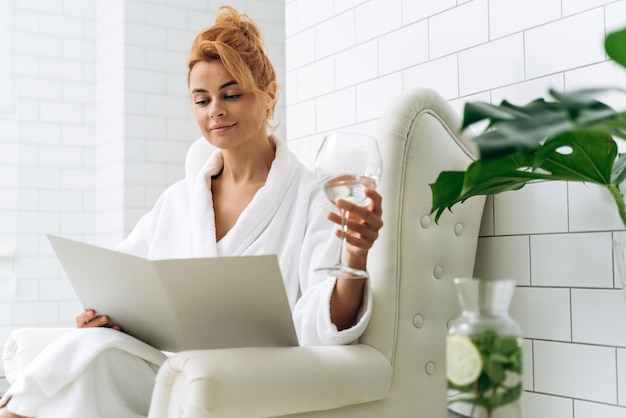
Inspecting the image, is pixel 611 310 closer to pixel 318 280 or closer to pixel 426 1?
pixel 318 280

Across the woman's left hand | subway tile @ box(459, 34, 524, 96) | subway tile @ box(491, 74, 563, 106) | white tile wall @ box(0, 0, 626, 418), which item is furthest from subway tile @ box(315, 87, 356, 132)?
the woman's left hand

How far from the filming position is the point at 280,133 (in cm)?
420

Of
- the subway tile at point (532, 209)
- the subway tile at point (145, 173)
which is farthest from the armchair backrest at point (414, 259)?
the subway tile at point (145, 173)

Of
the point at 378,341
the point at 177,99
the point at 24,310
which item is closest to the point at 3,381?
the point at 24,310

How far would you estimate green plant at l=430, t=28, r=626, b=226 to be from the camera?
33.9 inches

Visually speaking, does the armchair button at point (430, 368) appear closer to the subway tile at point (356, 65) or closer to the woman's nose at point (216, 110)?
the woman's nose at point (216, 110)

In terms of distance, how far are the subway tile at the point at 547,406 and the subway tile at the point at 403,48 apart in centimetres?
91

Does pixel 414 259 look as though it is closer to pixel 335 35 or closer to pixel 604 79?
pixel 604 79

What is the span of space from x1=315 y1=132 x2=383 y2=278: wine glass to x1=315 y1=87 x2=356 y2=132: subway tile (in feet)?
3.35

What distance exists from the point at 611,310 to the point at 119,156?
2766mm

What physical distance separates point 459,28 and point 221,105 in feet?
2.07

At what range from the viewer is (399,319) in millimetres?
1636

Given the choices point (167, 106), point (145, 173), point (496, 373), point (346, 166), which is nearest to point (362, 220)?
point (346, 166)

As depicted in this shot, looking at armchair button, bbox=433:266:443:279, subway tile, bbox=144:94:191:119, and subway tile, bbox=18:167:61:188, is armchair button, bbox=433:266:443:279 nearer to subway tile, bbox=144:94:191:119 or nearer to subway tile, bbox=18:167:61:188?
subway tile, bbox=144:94:191:119
